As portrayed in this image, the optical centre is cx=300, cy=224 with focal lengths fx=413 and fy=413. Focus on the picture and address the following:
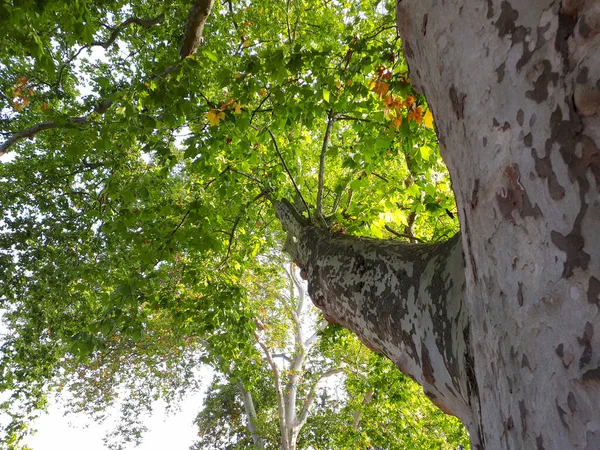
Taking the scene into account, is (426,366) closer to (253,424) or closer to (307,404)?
(307,404)

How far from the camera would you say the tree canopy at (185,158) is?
338 centimetres

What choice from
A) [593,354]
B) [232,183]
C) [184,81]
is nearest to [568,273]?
[593,354]

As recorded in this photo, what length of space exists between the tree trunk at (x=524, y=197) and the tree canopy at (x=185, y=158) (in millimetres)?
2175

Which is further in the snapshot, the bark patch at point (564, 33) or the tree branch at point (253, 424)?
the tree branch at point (253, 424)

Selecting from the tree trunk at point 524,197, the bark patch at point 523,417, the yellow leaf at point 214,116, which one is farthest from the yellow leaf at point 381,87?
the bark patch at point 523,417

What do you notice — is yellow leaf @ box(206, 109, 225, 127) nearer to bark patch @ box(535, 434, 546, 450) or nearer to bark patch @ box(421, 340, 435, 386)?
bark patch @ box(421, 340, 435, 386)

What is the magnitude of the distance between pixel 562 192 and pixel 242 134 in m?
3.79

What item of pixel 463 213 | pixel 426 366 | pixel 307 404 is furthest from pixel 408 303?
pixel 307 404

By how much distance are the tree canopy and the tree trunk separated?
2175 mm

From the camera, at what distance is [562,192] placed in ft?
2.46

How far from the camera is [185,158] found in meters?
3.71

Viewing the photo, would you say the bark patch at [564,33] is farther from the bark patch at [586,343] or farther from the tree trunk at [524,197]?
the bark patch at [586,343]

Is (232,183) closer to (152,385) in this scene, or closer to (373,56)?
(373,56)

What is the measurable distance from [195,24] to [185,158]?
7.57ft
